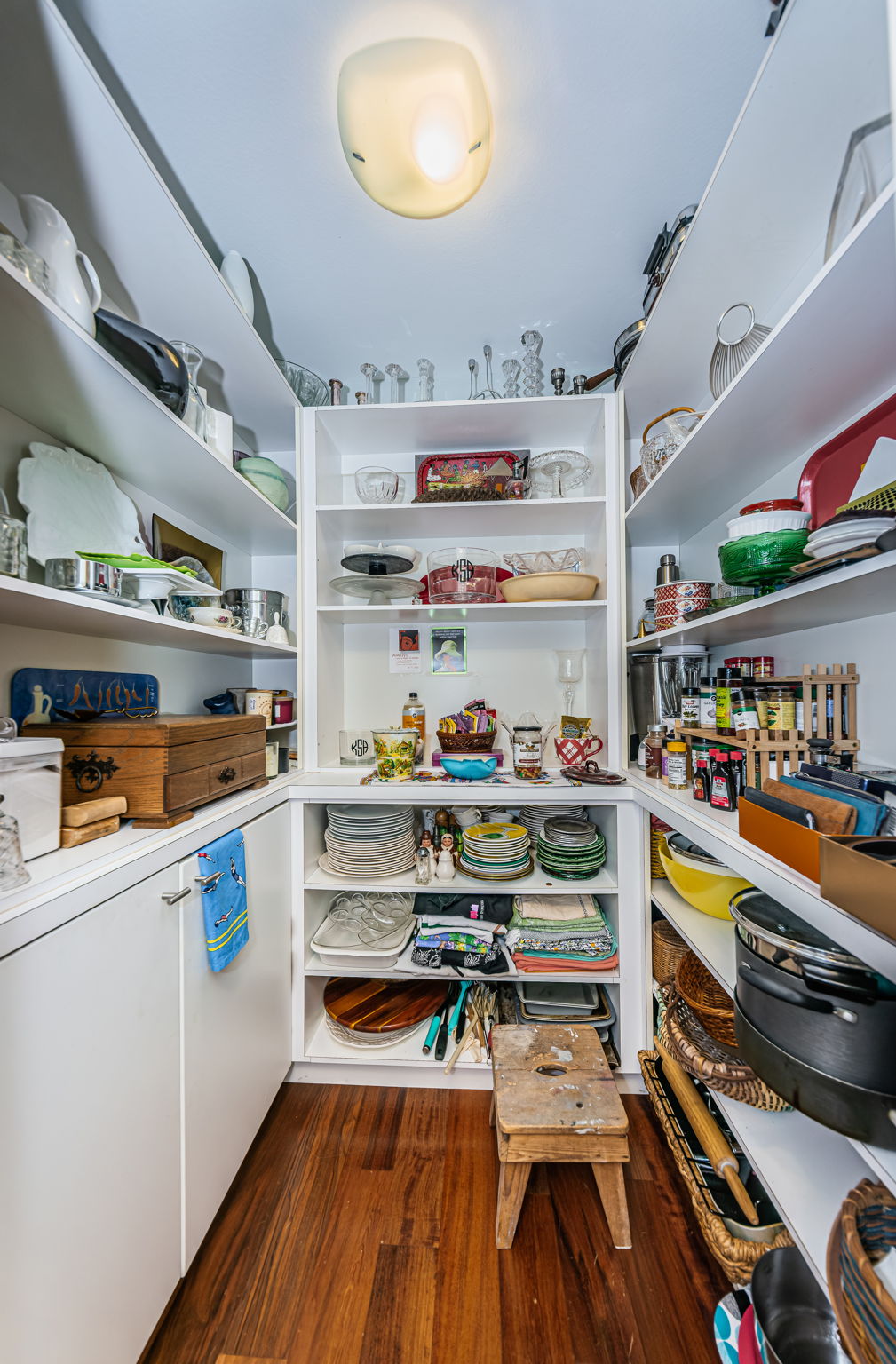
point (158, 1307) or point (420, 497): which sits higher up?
point (420, 497)

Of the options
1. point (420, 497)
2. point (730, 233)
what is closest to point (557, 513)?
point (420, 497)

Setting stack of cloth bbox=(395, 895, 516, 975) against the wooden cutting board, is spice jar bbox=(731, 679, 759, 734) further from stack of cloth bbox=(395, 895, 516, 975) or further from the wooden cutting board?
the wooden cutting board

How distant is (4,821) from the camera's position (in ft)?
2.18

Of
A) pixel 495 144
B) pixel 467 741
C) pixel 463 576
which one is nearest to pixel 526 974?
pixel 467 741

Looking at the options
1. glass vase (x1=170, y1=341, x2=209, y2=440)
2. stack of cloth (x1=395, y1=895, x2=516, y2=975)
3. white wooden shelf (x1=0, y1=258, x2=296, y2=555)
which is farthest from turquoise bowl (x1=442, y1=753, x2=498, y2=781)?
glass vase (x1=170, y1=341, x2=209, y2=440)

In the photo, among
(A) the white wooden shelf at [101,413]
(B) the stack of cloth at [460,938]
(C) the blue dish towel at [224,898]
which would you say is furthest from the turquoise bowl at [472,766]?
(A) the white wooden shelf at [101,413]

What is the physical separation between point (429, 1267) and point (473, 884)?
30.9 inches

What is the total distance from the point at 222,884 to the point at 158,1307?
695 millimetres

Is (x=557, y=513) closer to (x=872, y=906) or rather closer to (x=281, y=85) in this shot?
(x=281, y=85)

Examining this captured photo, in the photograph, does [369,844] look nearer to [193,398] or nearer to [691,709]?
[691,709]

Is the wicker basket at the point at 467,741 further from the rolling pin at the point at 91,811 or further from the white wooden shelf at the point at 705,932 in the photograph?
the rolling pin at the point at 91,811

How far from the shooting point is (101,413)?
0.99 m

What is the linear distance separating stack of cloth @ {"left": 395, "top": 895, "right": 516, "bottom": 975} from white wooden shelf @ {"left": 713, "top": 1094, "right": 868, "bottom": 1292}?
680mm

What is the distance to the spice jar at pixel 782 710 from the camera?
3.22 feet
